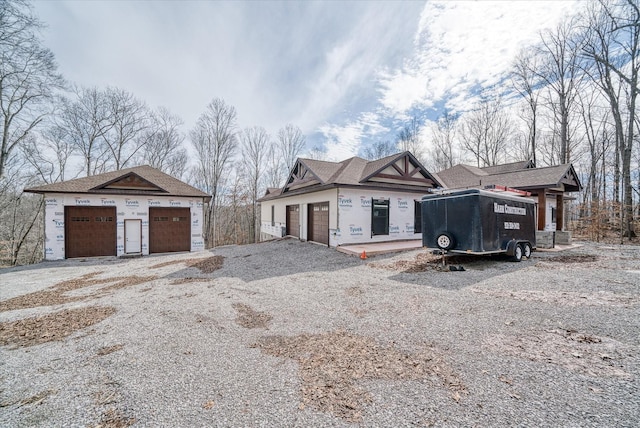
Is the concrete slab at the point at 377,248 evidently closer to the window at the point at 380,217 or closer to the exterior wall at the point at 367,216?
the exterior wall at the point at 367,216

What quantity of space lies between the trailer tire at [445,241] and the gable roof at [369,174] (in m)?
4.72

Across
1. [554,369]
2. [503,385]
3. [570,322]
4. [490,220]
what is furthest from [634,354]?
[490,220]

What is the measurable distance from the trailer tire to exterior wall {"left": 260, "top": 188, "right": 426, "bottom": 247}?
443cm

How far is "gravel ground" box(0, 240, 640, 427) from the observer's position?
2.46 m

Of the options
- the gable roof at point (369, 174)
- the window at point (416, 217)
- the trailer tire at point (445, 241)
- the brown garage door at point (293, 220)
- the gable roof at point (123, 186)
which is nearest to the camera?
the trailer tire at point (445, 241)

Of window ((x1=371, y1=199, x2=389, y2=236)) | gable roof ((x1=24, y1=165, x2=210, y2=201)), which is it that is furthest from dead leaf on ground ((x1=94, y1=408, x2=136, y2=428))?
gable roof ((x1=24, y1=165, x2=210, y2=201))

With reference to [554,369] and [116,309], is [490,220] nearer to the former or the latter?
[554,369]

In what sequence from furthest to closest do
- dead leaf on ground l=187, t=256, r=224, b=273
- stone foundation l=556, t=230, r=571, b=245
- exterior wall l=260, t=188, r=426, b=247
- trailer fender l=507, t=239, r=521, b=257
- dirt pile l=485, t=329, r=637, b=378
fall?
stone foundation l=556, t=230, r=571, b=245, exterior wall l=260, t=188, r=426, b=247, dead leaf on ground l=187, t=256, r=224, b=273, trailer fender l=507, t=239, r=521, b=257, dirt pile l=485, t=329, r=637, b=378

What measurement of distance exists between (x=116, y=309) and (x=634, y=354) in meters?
8.95

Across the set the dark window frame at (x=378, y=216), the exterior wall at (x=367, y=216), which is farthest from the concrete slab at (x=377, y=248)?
the dark window frame at (x=378, y=216)

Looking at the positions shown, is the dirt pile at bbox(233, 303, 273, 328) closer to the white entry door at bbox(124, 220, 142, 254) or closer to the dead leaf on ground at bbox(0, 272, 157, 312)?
the dead leaf on ground at bbox(0, 272, 157, 312)

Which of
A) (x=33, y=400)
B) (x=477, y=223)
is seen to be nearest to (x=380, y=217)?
(x=477, y=223)

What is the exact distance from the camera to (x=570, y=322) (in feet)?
14.2

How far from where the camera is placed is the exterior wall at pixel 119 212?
12086mm
